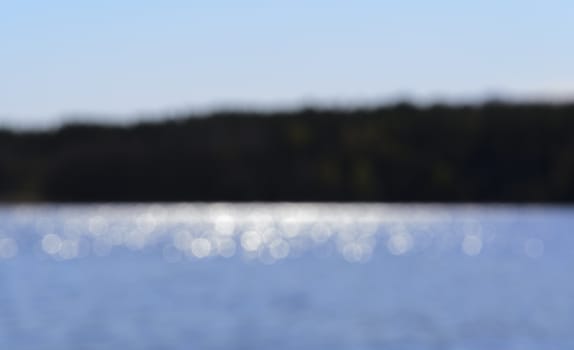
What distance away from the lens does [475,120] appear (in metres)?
109

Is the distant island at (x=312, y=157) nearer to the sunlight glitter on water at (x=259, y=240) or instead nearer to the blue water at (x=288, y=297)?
the sunlight glitter on water at (x=259, y=240)

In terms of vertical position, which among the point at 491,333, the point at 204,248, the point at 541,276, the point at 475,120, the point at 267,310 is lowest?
the point at 491,333

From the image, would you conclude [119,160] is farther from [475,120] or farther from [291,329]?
[291,329]

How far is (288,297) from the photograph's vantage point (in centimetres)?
2753

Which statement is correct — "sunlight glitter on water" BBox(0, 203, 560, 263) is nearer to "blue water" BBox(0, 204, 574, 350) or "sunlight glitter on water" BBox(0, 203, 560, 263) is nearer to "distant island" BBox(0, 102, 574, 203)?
"blue water" BBox(0, 204, 574, 350)

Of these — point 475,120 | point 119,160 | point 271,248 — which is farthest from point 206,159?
point 271,248

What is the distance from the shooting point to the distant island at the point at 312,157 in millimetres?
103312

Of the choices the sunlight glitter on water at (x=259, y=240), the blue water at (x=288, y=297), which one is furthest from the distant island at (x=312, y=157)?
the blue water at (x=288, y=297)

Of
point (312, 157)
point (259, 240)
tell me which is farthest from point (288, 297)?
point (312, 157)

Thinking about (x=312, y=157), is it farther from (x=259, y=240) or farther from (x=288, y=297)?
(x=288, y=297)

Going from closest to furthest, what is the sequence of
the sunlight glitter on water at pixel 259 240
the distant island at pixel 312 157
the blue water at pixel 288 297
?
the blue water at pixel 288 297
the sunlight glitter on water at pixel 259 240
the distant island at pixel 312 157

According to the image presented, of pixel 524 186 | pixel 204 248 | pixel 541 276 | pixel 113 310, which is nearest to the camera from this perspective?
pixel 113 310

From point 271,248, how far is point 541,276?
25.8 meters

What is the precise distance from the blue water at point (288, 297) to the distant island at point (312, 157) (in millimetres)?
45833
